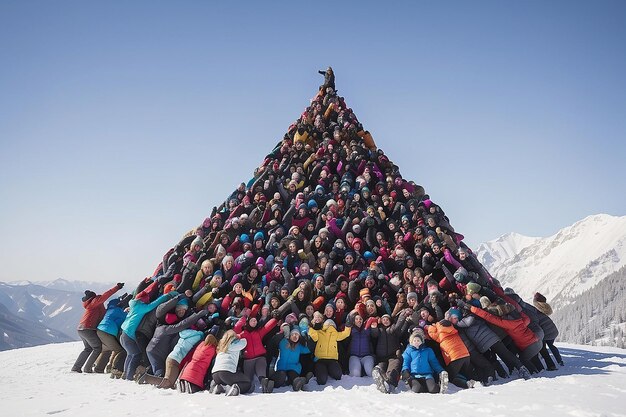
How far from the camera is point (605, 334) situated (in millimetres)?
151250

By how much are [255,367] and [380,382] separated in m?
2.68

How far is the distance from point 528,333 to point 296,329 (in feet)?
17.2

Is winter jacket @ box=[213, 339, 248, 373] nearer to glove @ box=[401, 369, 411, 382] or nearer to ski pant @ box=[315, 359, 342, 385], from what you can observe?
ski pant @ box=[315, 359, 342, 385]

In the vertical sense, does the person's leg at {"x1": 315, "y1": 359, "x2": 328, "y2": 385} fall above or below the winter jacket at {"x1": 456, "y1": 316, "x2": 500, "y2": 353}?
below

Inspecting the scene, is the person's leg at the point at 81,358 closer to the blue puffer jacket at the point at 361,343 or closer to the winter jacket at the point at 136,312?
the winter jacket at the point at 136,312

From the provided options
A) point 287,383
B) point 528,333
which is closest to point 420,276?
point 528,333

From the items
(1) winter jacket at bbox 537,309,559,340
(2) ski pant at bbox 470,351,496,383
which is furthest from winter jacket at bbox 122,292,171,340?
(1) winter jacket at bbox 537,309,559,340

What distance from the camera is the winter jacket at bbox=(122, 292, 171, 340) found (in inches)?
374

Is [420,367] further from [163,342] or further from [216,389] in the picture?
[163,342]

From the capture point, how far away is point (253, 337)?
8906 millimetres

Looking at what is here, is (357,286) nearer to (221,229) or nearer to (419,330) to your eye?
(419,330)

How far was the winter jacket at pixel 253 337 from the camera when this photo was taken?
8.75 m

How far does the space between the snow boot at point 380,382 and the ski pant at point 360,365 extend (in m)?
0.68

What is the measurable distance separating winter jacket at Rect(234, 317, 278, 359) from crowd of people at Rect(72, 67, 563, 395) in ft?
0.10
